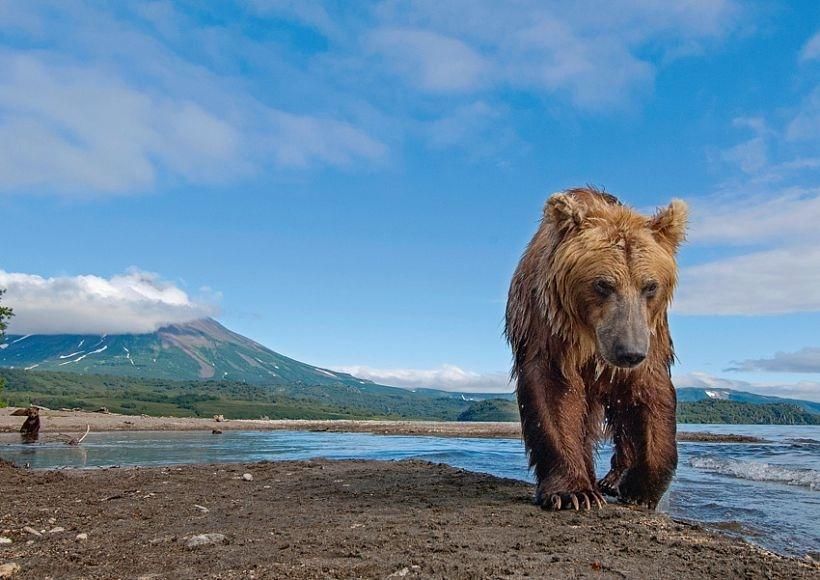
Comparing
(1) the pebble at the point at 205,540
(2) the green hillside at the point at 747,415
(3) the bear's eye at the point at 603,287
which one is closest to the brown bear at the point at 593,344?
(3) the bear's eye at the point at 603,287

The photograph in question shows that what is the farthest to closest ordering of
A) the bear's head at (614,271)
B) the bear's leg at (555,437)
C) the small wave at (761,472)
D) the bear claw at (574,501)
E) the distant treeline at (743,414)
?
1. the distant treeline at (743,414)
2. the small wave at (761,472)
3. the bear's leg at (555,437)
4. the bear claw at (574,501)
5. the bear's head at (614,271)

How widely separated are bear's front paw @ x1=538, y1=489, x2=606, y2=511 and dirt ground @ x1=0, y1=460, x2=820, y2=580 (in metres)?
0.17

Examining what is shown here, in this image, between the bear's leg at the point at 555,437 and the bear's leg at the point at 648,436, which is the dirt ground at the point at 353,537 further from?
the bear's leg at the point at 648,436

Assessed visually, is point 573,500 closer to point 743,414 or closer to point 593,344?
point 593,344

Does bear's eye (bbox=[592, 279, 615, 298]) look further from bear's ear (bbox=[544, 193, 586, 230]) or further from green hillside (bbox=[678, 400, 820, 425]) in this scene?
green hillside (bbox=[678, 400, 820, 425])

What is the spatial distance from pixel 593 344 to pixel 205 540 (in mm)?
3825

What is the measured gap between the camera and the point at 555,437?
21.0 ft

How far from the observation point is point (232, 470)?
12008mm

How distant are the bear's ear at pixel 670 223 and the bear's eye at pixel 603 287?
0.88 metres

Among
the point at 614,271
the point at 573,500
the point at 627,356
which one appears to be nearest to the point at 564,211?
the point at 614,271

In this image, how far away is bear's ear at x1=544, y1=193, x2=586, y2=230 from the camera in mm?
6062

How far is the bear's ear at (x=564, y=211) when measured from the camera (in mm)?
6062

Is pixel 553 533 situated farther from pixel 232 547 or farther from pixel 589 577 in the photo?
pixel 232 547

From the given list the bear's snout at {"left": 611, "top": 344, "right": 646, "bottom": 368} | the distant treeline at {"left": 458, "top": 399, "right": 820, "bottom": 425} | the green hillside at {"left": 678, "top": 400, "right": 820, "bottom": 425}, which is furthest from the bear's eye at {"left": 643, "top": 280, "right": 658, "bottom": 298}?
the green hillside at {"left": 678, "top": 400, "right": 820, "bottom": 425}
